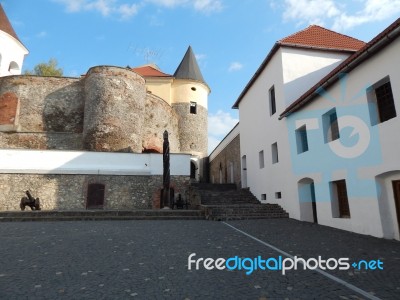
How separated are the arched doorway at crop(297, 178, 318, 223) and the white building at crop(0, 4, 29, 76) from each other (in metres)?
32.8

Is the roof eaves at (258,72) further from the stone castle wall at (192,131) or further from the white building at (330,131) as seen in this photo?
the stone castle wall at (192,131)

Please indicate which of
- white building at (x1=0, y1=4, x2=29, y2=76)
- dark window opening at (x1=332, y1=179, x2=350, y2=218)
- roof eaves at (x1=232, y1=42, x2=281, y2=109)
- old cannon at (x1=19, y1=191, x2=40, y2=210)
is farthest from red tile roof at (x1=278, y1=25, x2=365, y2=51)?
white building at (x1=0, y1=4, x2=29, y2=76)

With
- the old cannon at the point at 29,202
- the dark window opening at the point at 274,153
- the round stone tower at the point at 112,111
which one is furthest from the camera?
the round stone tower at the point at 112,111

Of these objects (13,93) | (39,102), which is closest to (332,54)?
(39,102)

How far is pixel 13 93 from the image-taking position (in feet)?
73.6

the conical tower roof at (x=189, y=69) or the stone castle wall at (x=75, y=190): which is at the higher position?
the conical tower roof at (x=189, y=69)

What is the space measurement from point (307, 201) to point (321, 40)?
8.73m

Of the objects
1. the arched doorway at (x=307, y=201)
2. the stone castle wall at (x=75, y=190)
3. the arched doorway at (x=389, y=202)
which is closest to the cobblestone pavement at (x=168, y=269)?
the arched doorway at (x=389, y=202)

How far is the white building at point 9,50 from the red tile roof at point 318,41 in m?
29.1

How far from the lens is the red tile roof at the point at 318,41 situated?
515 inches

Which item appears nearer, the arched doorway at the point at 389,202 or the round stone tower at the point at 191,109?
the arched doorway at the point at 389,202

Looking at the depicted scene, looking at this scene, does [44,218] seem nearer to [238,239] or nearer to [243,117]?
[238,239]

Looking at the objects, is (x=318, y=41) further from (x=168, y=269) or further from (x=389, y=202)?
(x=168, y=269)

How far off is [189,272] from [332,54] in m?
13.4
